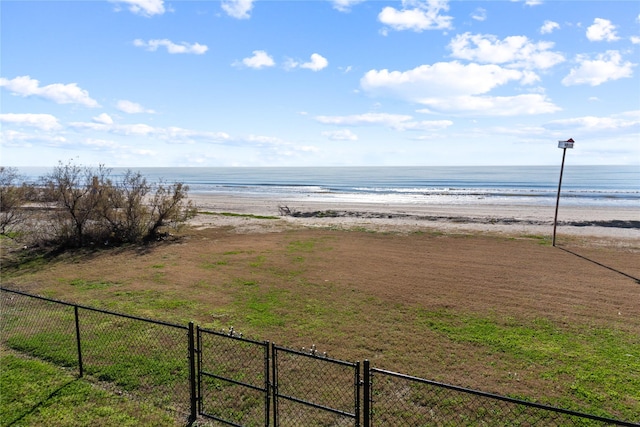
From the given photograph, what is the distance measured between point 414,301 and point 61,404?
916 cm

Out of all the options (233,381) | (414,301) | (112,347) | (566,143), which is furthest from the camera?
(566,143)

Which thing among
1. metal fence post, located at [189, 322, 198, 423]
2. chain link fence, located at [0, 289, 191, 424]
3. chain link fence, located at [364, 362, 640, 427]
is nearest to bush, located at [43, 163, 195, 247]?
chain link fence, located at [0, 289, 191, 424]

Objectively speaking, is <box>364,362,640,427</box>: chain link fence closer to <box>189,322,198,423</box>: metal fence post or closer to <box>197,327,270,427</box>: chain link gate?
<box>197,327,270,427</box>: chain link gate

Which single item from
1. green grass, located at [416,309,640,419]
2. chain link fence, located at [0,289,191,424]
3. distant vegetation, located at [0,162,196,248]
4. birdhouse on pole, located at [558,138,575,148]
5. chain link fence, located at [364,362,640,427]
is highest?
birdhouse on pole, located at [558,138,575,148]

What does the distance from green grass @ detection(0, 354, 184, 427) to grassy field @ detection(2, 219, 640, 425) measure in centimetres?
9

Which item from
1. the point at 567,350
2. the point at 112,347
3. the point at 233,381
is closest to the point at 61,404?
the point at 112,347

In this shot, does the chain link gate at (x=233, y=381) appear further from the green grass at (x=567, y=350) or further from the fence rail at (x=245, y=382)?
the green grass at (x=567, y=350)

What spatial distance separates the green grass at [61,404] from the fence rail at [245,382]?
0.31 meters

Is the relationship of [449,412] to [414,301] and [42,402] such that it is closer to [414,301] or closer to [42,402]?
[414,301]

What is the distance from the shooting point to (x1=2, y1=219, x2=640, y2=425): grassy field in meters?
8.16

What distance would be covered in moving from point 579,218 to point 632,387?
3488 centimetres

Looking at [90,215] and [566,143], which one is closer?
[566,143]

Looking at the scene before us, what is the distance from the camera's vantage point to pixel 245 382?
7.74m

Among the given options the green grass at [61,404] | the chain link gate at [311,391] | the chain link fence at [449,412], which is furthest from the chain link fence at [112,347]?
the chain link fence at [449,412]
